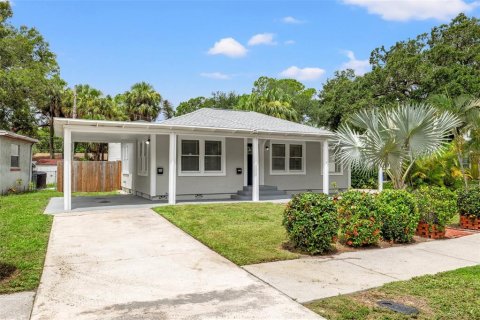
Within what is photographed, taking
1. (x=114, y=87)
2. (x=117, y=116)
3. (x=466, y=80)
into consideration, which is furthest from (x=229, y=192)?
(x=114, y=87)

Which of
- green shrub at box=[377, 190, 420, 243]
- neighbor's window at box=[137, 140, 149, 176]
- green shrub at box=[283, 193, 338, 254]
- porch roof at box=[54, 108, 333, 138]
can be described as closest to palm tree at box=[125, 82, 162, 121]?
porch roof at box=[54, 108, 333, 138]

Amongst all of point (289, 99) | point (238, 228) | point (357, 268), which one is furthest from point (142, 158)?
point (289, 99)

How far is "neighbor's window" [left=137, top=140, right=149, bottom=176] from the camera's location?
575 inches

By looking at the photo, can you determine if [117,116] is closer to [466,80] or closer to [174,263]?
[466,80]

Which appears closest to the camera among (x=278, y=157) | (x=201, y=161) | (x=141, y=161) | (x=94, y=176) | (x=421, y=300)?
(x=421, y=300)

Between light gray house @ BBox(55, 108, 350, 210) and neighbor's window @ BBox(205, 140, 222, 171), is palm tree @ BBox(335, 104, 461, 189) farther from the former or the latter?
neighbor's window @ BBox(205, 140, 222, 171)

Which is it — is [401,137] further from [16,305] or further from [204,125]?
[16,305]

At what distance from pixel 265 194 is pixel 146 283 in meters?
10.6

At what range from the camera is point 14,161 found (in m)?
17.5

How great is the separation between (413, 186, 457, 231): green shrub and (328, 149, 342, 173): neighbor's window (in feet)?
29.8

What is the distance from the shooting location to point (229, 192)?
14836mm

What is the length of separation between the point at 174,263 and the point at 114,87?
3605cm

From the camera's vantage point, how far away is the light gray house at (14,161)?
15945 millimetres

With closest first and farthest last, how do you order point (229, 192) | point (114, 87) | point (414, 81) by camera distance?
1. point (229, 192)
2. point (414, 81)
3. point (114, 87)
